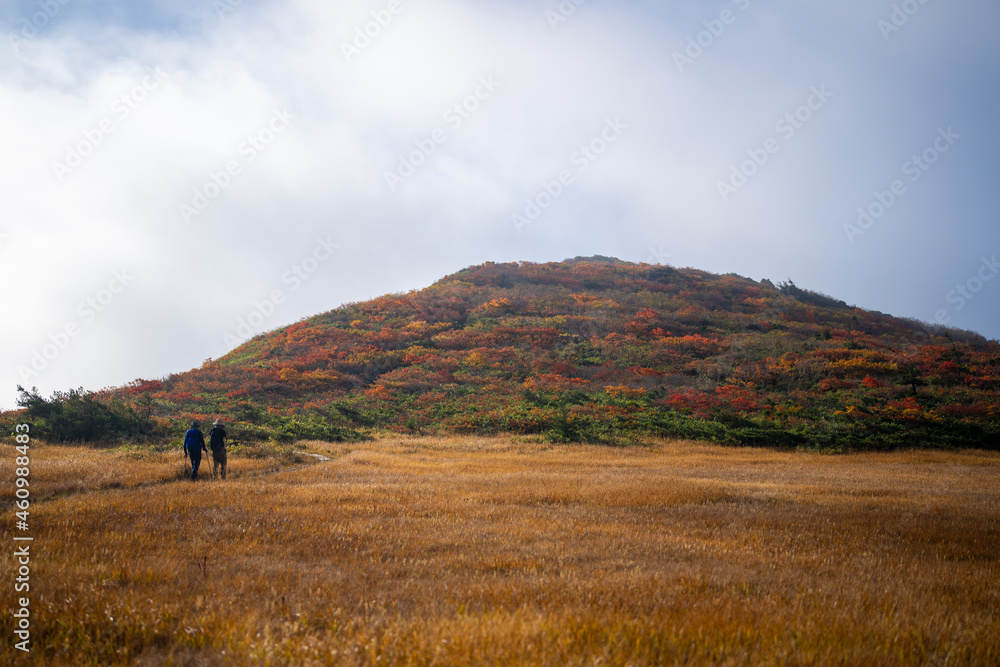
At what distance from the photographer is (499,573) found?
6.00 meters

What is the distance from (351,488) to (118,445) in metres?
15.5

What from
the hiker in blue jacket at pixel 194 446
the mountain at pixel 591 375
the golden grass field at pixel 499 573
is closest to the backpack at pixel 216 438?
the hiker in blue jacket at pixel 194 446

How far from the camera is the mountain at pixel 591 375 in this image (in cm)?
2770

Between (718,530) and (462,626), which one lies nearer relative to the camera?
(462,626)

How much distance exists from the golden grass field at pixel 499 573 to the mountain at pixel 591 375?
14.6m

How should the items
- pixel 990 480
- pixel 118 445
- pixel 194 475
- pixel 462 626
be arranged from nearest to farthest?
pixel 462 626
pixel 194 475
pixel 990 480
pixel 118 445

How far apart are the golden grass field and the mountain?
14630 millimetres

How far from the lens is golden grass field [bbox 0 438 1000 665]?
3773 mm

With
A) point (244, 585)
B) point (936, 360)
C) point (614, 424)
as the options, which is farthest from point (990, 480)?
point (936, 360)

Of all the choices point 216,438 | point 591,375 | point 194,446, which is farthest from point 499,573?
point 591,375

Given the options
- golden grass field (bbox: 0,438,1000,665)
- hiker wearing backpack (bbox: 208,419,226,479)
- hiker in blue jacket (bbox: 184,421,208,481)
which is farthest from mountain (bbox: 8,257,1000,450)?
golden grass field (bbox: 0,438,1000,665)

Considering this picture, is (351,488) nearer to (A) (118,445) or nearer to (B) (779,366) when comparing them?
(A) (118,445)

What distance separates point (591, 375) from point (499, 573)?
37.9 m

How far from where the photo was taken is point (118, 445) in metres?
21.7
